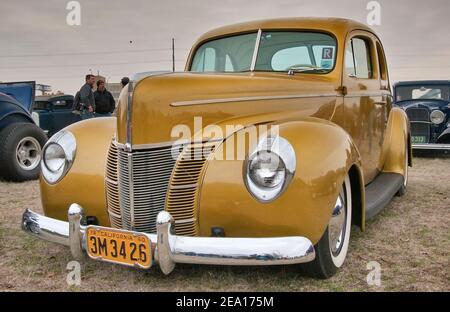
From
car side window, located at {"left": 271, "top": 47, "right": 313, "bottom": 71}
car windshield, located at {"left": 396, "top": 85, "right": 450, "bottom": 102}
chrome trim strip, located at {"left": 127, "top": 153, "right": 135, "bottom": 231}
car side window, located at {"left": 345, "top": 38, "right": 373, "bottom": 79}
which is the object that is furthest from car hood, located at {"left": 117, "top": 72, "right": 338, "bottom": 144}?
car windshield, located at {"left": 396, "top": 85, "right": 450, "bottom": 102}

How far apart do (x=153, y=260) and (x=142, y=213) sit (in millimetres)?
348

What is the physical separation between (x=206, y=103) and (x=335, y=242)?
3.84 feet

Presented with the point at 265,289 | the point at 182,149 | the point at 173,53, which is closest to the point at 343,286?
the point at 265,289

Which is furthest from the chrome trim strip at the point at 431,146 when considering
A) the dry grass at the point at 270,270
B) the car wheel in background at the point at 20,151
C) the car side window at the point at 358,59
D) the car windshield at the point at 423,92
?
the car wheel in background at the point at 20,151

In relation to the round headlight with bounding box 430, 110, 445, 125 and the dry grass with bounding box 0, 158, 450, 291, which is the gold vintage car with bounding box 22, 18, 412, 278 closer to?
the dry grass with bounding box 0, 158, 450, 291

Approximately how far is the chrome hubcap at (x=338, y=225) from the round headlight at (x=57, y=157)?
1.72 meters

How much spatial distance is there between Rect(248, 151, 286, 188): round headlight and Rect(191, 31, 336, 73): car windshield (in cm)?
131

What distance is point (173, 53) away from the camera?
92.0 feet

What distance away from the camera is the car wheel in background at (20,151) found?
254 inches

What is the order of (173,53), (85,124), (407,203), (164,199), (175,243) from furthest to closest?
(173,53) < (407,203) < (85,124) < (164,199) < (175,243)

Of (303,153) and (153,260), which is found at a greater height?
(303,153)

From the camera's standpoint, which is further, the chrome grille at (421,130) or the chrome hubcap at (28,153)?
the chrome grille at (421,130)

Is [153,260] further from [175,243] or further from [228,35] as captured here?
[228,35]

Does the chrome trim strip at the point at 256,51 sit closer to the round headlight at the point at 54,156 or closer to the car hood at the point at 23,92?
the round headlight at the point at 54,156
